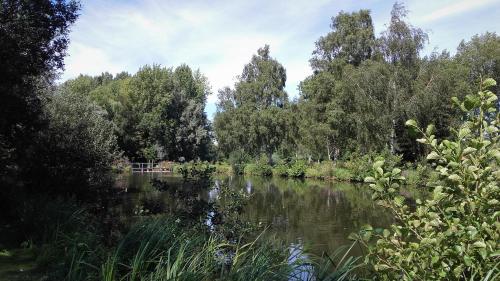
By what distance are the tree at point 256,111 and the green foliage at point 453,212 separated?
159 feet

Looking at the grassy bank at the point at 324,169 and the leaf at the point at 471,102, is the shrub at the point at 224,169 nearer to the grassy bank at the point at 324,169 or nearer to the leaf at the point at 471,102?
the grassy bank at the point at 324,169

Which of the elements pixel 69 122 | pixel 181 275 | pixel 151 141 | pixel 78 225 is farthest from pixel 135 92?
pixel 181 275

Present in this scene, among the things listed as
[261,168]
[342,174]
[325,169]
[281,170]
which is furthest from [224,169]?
[342,174]

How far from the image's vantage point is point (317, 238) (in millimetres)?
13281

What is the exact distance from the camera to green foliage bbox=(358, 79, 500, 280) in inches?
91.2

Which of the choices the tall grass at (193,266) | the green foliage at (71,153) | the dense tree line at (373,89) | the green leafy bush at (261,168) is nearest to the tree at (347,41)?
the dense tree line at (373,89)

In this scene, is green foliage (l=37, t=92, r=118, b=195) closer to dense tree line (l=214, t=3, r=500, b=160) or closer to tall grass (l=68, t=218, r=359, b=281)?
tall grass (l=68, t=218, r=359, b=281)

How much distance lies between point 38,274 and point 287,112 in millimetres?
45937

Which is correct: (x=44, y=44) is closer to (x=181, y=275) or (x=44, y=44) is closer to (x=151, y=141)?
(x=181, y=275)

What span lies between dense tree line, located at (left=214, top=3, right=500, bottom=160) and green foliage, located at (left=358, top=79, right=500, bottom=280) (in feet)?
90.4

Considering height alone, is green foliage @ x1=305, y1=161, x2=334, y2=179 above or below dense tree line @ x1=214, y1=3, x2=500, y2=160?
below

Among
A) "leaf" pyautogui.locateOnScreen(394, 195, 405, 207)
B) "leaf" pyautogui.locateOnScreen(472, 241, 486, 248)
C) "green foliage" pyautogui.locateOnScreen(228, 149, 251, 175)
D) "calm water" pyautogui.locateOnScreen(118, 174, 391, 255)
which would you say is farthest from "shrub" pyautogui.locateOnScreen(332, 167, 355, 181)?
"leaf" pyautogui.locateOnScreen(472, 241, 486, 248)

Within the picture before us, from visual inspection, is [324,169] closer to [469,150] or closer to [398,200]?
[398,200]

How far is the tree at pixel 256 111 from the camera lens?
171 ft
